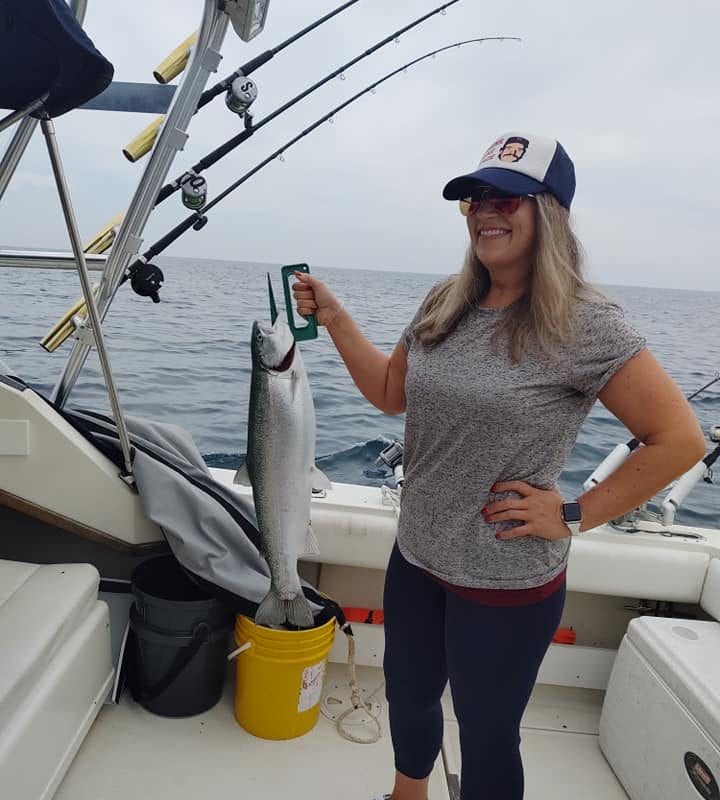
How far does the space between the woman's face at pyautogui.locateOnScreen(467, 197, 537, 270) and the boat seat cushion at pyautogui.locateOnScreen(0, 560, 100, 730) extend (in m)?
1.72

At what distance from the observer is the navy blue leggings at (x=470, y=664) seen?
1634mm

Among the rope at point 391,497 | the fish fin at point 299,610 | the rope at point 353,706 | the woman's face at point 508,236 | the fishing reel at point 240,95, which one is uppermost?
the fishing reel at point 240,95

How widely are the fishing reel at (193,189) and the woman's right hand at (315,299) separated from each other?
0.91m

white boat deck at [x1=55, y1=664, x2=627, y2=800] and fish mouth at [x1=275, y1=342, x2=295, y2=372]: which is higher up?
fish mouth at [x1=275, y1=342, x2=295, y2=372]

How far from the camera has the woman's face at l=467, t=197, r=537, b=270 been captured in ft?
5.16

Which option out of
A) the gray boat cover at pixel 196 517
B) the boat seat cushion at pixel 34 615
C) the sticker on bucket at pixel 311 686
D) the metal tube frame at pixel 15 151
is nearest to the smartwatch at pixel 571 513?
the gray boat cover at pixel 196 517

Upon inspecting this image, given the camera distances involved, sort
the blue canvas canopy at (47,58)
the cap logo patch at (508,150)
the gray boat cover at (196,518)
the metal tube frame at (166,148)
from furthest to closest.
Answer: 1. the gray boat cover at (196,518)
2. the metal tube frame at (166,148)
3. the cap logo patch at (508,150)
4. the blue canvas canopy at (47,58)

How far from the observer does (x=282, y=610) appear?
78.2 inches

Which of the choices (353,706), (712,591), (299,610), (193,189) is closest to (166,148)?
(193,189)

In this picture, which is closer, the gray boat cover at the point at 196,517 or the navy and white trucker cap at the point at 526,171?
the navy and white trucker cap at the point at 526,171

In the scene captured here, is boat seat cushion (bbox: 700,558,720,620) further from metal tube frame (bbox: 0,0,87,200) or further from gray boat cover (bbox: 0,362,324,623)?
metal tube frame (bbox: 0,0,87,200)

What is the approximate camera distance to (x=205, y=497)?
104 inches

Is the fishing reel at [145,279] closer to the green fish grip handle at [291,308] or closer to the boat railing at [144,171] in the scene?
the boat railing at [144,171]

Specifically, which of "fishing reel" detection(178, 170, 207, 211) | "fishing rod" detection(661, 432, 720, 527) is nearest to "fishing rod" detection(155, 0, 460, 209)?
"fishing reel" detection(178, 170, 207, 211)
